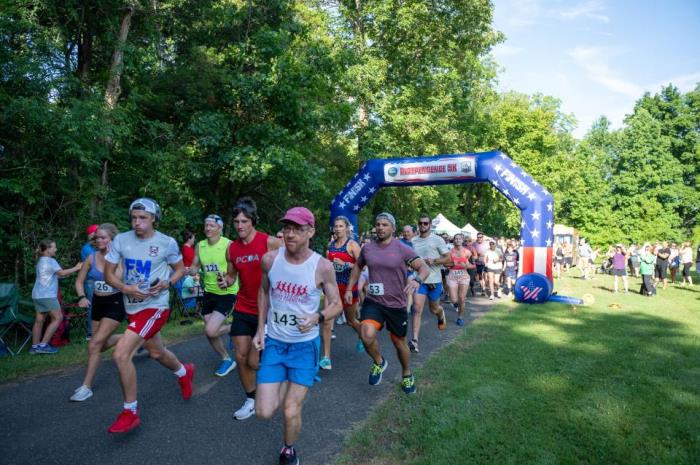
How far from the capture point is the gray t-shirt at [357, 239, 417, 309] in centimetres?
568

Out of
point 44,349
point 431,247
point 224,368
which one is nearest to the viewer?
point 224,368

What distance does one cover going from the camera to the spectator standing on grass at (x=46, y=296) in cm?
779

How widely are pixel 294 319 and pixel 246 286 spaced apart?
1.32 m

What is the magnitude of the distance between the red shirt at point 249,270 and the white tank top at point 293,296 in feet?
3.47

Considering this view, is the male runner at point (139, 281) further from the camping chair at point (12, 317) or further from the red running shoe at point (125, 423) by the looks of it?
the camping chair at point (12, 317)

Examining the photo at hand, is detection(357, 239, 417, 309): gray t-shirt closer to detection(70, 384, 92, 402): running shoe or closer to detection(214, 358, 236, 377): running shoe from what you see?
detection(214, 358, 236, 377): running shoe

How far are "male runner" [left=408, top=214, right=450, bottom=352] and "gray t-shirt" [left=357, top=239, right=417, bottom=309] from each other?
217 cm

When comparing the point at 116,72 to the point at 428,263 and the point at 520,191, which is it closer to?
the point at 428,263

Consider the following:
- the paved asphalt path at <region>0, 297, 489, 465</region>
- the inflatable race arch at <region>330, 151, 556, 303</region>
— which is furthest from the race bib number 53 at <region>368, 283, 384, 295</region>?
the inflatable race arch at <region>330, 151, 556, 303</region>

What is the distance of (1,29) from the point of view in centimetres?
910

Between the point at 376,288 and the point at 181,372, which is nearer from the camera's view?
the point at 181,372

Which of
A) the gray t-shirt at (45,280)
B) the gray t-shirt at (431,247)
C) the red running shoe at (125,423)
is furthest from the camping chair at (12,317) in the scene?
the gray t-shirt at (431,247)

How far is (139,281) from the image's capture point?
4684 millimetres

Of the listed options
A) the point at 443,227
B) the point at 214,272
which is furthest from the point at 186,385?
the point at 443,227
